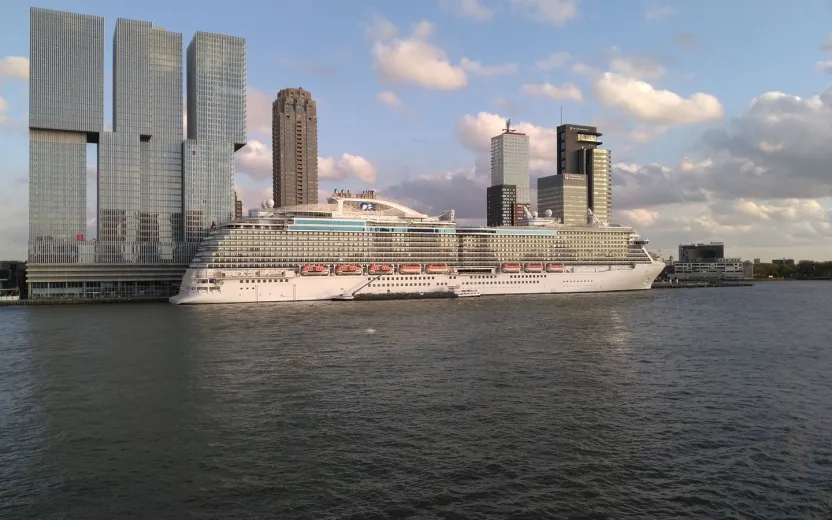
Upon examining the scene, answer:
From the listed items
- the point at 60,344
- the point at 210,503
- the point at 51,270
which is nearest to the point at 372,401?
the point at 210,503

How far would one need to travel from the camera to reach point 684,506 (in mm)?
19156

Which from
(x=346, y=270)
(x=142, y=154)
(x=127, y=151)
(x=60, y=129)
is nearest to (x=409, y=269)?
(x=346, y=270)

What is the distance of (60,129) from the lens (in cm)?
12850

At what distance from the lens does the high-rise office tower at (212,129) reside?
458 feet

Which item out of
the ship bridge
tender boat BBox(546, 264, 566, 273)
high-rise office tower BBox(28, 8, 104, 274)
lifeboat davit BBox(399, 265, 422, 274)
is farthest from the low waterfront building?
tender boat BBox(546, 264, 566, 273)

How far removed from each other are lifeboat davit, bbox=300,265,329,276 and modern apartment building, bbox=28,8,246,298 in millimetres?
45531

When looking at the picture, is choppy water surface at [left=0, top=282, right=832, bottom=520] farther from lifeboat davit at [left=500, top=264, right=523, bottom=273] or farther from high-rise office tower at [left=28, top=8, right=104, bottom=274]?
high-rise office tower at [left=28, top=8, right=104, bottom=274]

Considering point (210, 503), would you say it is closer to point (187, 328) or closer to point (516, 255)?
point (187, 328)

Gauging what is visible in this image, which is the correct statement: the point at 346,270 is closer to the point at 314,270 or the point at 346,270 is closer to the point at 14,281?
the point at 314,270

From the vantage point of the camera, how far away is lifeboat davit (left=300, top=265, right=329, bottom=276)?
104m

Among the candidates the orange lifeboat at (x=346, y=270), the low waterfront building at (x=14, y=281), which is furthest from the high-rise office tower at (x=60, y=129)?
the orange lifeboat at (x=346, y=270)

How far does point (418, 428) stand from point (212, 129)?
131233 mm

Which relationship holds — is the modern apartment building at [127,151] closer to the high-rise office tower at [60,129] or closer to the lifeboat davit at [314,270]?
the high-rise office tower at [60,129]

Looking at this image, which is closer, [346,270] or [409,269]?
[346,270]
